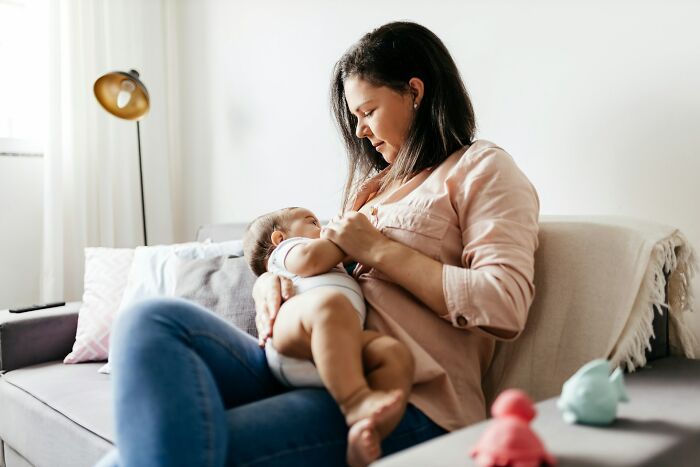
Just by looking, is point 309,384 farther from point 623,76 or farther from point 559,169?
point 623,76

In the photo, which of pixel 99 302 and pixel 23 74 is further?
pixel 23 74

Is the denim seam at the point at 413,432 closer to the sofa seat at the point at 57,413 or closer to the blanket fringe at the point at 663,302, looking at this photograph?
the blanket fringe at the point at 663,302

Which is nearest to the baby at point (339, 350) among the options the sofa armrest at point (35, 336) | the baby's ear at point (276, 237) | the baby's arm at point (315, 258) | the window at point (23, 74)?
the baby's arm at point (315, 258)

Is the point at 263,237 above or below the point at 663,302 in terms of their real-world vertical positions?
above

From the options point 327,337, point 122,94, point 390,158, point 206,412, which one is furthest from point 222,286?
point 122,94

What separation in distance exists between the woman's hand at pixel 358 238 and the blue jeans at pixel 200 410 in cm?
28

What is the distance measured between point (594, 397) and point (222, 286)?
1145 millimetres

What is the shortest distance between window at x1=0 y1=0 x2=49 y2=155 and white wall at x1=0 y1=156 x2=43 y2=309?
0.27 ft

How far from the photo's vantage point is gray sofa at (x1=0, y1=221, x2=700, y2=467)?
4.66ft

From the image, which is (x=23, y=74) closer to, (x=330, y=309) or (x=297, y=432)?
(x=330, y=309)

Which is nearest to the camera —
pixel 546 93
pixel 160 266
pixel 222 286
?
pixel 546 93

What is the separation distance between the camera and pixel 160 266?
2.02 meters

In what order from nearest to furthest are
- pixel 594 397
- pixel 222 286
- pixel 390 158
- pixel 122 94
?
pixel 594 397
pixel 390 158
pixel 222 286
pixel 122 94

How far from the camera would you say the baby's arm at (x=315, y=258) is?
4.14 ft
